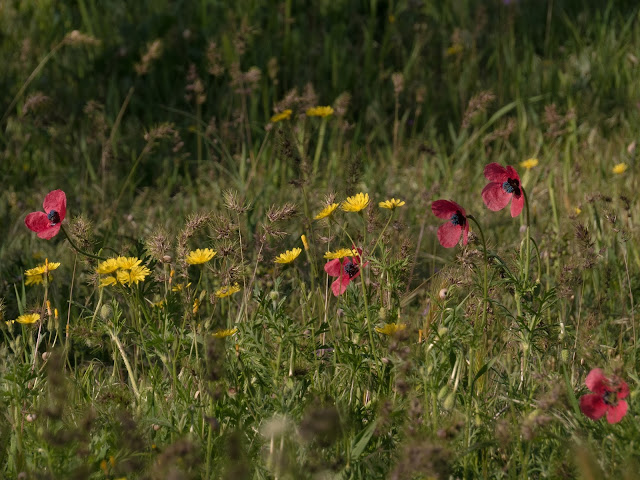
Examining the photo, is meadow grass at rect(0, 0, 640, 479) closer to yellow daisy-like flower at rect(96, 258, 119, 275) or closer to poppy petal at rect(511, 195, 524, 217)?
yellow daisy-like flower at rect(96, 258, 119, 275)

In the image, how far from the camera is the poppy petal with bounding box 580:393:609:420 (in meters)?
1.69

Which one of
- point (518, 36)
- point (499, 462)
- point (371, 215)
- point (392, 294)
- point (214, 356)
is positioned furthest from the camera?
point (518, 36)

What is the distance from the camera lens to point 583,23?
4.98m

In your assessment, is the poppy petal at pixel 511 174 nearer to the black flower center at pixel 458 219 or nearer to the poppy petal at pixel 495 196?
the poppy petal at pixel 495 196

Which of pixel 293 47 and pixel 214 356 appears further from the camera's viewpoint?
pixel 293 47

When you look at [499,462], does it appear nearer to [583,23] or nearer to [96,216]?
[96,216]

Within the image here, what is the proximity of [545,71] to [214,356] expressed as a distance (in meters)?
3.45

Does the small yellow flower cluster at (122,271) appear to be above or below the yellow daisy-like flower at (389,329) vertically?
above

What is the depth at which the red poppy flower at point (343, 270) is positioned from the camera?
2141 millimetres

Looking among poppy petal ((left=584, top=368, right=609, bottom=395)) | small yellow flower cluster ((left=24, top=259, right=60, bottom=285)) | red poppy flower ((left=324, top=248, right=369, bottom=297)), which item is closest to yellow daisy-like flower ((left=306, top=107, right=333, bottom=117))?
red poppy flower ((left=324, top=248, right=369, bottom=297))

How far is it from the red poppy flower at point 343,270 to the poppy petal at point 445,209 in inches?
9.6

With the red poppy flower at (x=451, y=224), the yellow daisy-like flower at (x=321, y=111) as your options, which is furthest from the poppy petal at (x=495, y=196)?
the yellow daisy-like flower at (x=321, y=111)

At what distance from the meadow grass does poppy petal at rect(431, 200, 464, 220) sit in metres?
0.13

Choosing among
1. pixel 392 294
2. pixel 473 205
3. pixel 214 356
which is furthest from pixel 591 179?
pixel 214 356
